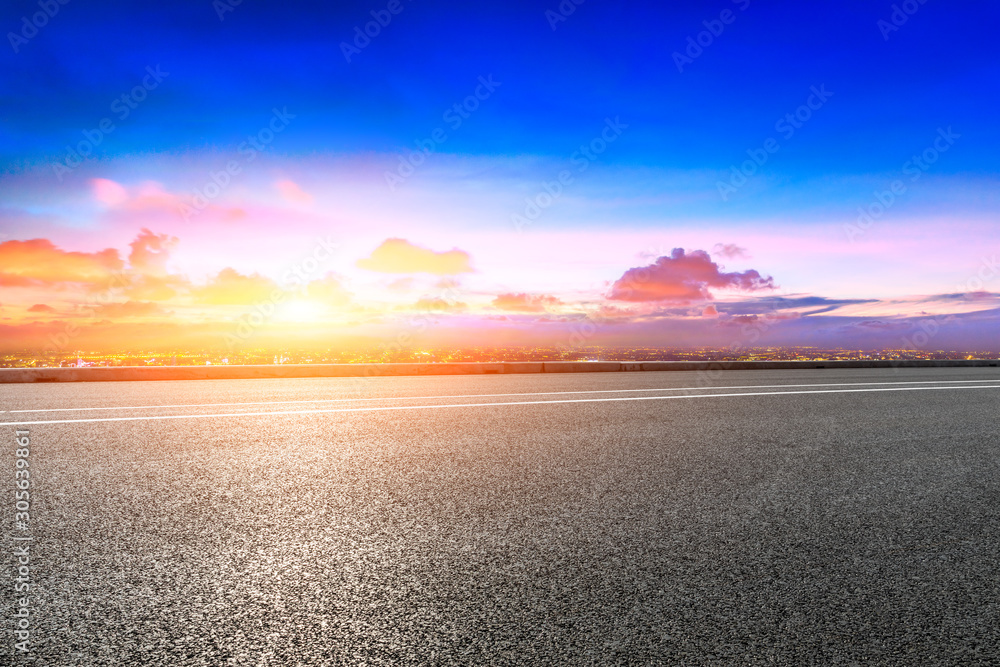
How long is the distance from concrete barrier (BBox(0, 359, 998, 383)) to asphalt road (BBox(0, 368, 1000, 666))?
29.1 ft

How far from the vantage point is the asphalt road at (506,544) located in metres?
2.81

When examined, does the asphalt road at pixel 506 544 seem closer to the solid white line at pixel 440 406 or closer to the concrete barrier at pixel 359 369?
the solid white line at pixel 440 406

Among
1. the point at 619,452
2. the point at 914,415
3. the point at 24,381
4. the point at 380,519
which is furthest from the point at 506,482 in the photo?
the point at 24,381

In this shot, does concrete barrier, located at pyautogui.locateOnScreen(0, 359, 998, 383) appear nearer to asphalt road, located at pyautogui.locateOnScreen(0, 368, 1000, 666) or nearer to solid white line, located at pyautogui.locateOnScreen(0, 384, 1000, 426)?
solid white line, located at pyautogui.locateOnScreen(0, 384, 1000, 426)

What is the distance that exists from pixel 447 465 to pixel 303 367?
13.2 metres

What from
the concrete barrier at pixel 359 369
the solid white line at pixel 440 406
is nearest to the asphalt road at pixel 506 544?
the solid white line at pixel 440 406

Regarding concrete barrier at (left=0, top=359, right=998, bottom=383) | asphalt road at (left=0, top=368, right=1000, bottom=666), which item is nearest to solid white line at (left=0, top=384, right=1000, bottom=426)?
asphalt road at (left=0, top=368, right=1000, bottom=666)

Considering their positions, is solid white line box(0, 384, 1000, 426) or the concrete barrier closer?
solid white line box(0, 384, 1000, 426)

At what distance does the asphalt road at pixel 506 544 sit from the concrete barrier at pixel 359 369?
8.88m

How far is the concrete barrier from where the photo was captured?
54.6ft

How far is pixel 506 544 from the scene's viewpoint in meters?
4.07

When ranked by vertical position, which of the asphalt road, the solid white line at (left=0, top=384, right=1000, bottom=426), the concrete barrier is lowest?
the asphalt road

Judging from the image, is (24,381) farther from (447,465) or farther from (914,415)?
(914,415)

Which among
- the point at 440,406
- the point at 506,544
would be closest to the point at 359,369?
the point at 440,406
